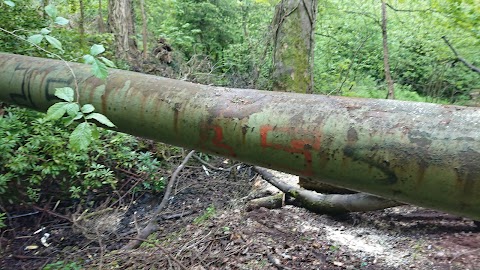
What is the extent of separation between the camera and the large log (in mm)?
894

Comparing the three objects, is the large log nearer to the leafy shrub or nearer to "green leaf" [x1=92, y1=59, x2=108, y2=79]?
"green leaf" [x1=92, y1=59, x2=108, y2=79]

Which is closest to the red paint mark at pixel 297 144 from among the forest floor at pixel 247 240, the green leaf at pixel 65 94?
the green leaf at pixel 65 94

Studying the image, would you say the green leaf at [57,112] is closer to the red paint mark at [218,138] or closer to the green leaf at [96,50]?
the green leaf at [96,50]

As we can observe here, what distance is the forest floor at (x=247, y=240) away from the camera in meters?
2.97

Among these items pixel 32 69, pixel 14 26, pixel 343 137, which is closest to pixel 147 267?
pixel 32 69

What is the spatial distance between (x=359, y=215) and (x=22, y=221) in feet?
12.2

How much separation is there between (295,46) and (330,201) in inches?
114

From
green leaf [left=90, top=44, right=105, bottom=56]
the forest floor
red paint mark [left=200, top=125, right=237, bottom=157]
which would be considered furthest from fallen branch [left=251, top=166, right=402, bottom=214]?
green leaf [left=90, top=44, right=105, bottom=56]

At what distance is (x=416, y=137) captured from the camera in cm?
92

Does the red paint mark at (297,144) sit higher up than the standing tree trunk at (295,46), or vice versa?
Answer: the standing tree trunk at (295,46)

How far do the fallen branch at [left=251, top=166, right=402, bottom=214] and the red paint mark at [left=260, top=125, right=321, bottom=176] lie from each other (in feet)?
7.29

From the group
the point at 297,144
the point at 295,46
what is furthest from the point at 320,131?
the point at 295,46

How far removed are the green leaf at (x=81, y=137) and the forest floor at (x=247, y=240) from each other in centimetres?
204

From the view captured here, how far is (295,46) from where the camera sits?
18.7 ft
